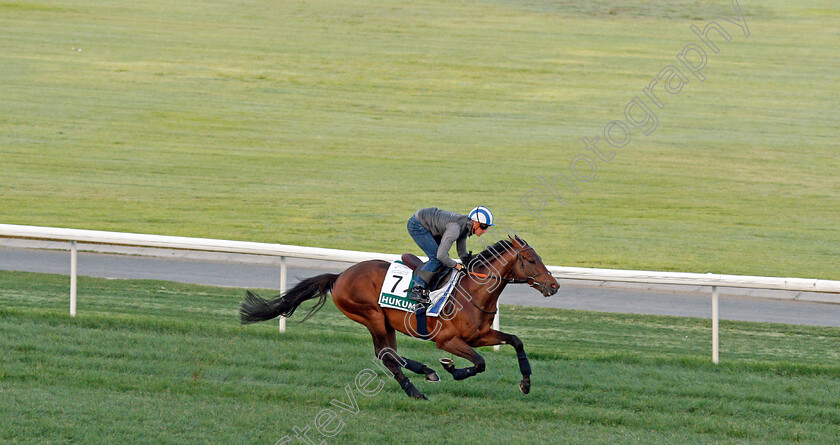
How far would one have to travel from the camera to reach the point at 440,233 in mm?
6578

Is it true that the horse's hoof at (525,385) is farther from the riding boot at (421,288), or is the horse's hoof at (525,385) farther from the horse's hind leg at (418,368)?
the riding boot at (421,288)

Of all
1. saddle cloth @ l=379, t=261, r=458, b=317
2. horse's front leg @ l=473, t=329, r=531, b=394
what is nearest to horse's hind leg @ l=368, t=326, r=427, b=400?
saddle cloth @ l=379, t=261, r=458, b=317

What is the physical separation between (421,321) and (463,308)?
0.31 meters

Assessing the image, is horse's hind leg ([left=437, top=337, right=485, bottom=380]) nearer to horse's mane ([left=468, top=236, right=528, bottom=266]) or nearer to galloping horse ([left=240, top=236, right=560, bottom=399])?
galloping horse ([left=240, top=236, right=560, bottom=399])

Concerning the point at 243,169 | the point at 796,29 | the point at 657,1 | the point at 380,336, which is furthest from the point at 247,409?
the point at 657,1

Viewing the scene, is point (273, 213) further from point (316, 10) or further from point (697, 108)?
point (316, 10)

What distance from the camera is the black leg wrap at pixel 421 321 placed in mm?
6336

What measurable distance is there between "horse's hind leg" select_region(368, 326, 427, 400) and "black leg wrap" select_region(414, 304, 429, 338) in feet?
0.85

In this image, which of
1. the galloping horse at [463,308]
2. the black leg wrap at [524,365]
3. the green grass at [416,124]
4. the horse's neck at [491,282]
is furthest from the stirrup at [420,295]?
the green grass at [416,124]

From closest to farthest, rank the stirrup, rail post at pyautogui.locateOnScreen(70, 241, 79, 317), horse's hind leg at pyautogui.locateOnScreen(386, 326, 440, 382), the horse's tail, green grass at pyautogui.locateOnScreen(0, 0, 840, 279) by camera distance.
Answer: the stirrup → horse's hind leg at pyautogui.locateOnScreen(386, 326, 440, 382) → the horse's tail → rail post at pyautogui.locateOnScreen(70, 241, 79, 317) → green grass at pyautogui.locateOnScreen(0, 0, 840, 279)

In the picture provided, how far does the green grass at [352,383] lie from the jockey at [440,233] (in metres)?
0.79

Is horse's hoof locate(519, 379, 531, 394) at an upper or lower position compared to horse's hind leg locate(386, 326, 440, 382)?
lower

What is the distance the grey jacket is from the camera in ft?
20.5

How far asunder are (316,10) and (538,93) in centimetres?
1254
